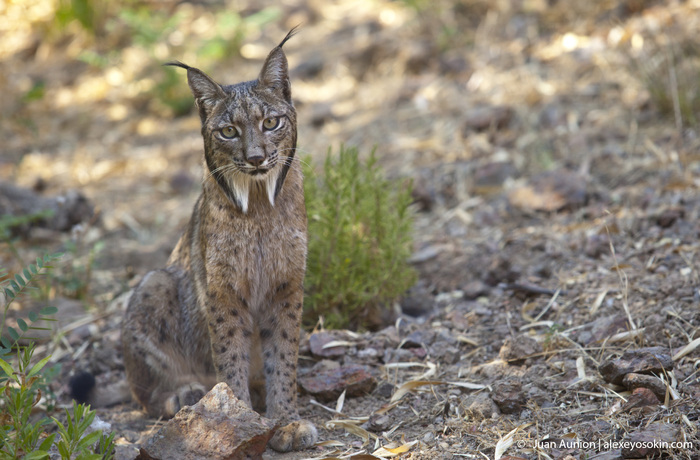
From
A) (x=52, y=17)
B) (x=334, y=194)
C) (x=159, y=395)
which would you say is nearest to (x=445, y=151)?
(x=334, y=194)

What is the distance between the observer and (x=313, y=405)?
4449 millimetres

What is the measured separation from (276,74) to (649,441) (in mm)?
2885

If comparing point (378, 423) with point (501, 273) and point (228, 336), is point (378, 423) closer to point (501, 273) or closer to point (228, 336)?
point (228, 336)

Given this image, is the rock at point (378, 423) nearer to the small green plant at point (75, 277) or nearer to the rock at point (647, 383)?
the rock at point (647, 383)

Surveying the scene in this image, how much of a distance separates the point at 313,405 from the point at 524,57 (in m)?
6.35

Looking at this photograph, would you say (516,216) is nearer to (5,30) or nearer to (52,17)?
(52,17)

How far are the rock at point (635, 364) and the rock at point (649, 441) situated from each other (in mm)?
480

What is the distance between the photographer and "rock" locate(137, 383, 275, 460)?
3.39m

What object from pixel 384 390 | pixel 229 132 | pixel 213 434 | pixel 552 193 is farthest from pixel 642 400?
pixel 552 193

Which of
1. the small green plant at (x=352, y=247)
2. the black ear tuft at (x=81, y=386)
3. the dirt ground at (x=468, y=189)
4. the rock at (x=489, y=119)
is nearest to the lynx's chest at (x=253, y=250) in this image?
the small green plant at (x=352, y=247)

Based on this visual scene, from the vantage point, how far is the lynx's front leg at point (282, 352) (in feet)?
13.7

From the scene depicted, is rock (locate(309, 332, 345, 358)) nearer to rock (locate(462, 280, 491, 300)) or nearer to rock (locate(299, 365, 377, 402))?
rock (locate(299, 365, 377, 402))

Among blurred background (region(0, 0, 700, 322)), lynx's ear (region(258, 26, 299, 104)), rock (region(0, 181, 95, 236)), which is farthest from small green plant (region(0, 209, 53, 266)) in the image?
lynx's ear (region(258, 26, 299, 104))

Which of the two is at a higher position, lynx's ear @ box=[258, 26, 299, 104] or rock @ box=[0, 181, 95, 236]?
lynx's ear @ box=[258, 26, 299, 104]
